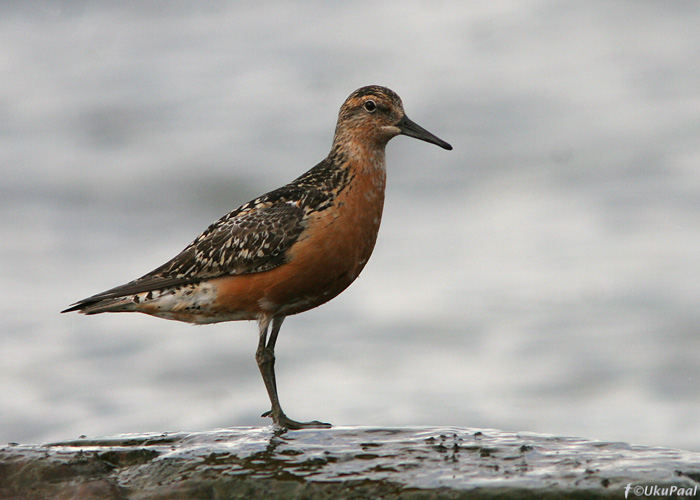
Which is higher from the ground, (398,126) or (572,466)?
(398,126)

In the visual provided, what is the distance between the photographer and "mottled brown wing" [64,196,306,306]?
11.1 m

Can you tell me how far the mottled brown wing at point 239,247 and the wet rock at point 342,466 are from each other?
7.94ft

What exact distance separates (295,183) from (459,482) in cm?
530

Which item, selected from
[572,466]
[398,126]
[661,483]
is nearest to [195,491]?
[572,466]

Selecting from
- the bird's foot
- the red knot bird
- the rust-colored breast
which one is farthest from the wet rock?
the rust-colored breast

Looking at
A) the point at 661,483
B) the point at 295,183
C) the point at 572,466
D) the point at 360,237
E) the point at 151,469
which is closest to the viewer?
the point at 661,483

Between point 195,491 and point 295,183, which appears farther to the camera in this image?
point 295,183

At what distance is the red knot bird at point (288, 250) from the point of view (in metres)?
10.9

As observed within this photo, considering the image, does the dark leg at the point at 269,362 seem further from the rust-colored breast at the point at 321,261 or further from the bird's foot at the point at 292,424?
the rust-colored breast at the point at 321,261

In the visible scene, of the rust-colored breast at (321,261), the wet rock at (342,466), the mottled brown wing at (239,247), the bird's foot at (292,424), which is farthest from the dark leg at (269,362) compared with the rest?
the wet rock at (342,466)

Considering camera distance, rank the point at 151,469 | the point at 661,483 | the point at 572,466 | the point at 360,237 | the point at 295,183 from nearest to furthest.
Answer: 1. the point at 661,483
2. the point at 572,466
3. the point at 151,469
4. the point at 360,237
5. the point at 295,183

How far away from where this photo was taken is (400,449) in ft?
28.1

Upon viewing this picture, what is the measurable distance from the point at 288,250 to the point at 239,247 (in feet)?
2.54

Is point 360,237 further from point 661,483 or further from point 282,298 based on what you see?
point 661,483
